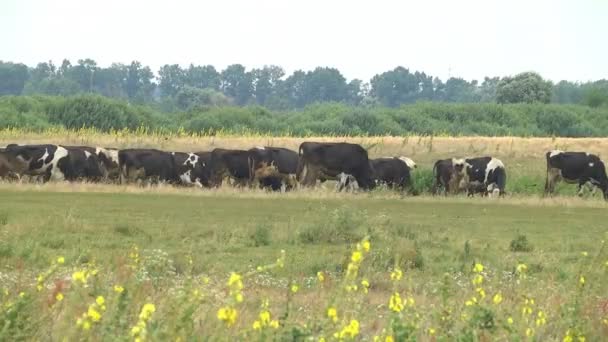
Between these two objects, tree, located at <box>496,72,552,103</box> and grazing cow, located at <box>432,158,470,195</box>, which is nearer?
grazing cow, located at <box>432,158,470,195</box>

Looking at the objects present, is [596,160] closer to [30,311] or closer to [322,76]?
[30,311]

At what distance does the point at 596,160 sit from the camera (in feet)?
135

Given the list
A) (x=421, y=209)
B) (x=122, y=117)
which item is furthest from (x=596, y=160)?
(x=122, y=117)

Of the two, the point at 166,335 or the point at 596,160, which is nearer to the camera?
the point at 166,335

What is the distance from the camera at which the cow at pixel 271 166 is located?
40688 millimetres

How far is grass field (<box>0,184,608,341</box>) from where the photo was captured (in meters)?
6.93

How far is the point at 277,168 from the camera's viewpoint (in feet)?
134

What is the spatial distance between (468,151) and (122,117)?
30.9m

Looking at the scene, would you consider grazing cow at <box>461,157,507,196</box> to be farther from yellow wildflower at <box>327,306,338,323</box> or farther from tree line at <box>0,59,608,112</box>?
tree line at <box>0,59,608,112</box>

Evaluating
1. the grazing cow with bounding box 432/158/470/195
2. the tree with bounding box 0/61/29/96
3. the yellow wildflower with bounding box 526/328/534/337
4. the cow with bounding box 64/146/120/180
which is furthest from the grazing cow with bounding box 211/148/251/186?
the tree with bounding box 0/61/29/96

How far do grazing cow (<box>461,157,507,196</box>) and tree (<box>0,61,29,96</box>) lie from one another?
152 metres

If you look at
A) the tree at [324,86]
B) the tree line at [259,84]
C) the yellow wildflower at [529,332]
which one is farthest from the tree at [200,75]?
the yellow wildflower at [529,332]

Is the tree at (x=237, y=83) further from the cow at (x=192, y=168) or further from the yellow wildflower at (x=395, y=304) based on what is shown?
the yellow wildflower at (x=395, y=304)

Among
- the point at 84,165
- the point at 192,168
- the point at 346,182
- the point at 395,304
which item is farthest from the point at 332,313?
the point at 192,168
